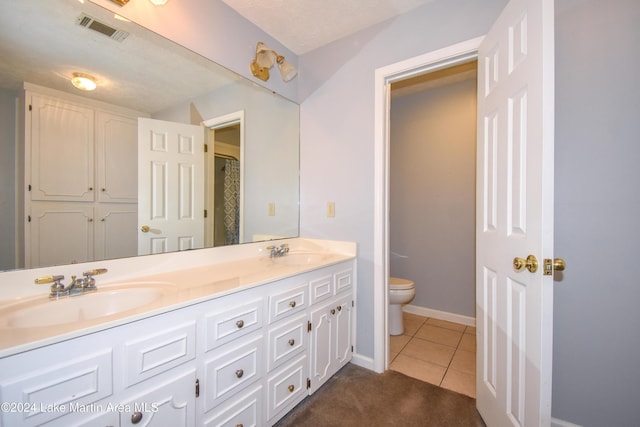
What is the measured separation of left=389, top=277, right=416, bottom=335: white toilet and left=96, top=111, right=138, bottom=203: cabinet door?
209 centimetres

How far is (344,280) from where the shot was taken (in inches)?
71.7

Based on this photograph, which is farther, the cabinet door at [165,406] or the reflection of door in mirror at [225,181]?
the reflection of door in mirror at [225,181]

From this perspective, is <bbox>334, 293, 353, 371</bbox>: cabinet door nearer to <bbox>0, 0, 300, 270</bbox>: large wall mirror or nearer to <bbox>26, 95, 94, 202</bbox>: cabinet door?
<bbox>0, 0, 300, 270</bbox>: large wall mirror

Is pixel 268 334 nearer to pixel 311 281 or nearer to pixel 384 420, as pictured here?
pixel 311 281

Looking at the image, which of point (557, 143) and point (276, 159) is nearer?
point (557, 143)

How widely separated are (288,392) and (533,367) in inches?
43.8

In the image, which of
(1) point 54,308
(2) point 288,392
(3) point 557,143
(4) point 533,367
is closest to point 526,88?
(3) point 557,143

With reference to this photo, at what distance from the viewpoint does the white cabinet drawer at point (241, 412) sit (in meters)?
1.05

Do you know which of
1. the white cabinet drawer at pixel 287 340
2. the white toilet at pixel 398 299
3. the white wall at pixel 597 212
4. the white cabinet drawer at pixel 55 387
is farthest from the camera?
the white toilet at pixel 398 299

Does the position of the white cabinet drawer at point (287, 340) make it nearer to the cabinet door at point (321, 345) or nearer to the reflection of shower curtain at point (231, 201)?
the cabinet door at point (321, 345)

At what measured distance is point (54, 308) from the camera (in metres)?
0.92

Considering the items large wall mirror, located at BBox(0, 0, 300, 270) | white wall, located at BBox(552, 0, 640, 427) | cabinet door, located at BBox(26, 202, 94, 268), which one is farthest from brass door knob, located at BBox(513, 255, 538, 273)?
cabinet door, located at BBox(26, 202, 94, 268)

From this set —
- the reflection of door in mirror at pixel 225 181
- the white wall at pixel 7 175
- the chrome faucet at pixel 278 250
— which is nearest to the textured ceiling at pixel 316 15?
the reflection of door in mirror at pixel 225 181

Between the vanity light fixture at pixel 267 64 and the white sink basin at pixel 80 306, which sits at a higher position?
the vanity light fixture at pixel 267 64
